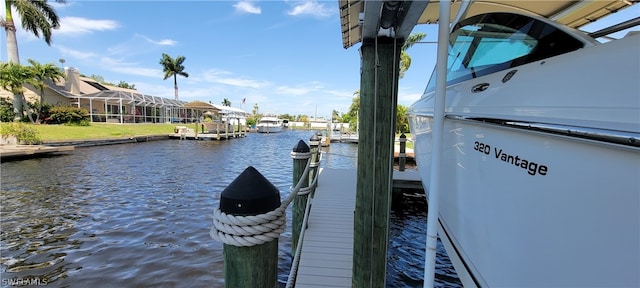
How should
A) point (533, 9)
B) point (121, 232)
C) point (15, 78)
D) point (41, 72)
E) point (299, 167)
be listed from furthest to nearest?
point (41, 72), point (15, 78), point (121, 232), point (533, 9), point (299, 167)

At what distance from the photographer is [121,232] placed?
534 cm

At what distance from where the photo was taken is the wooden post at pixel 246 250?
44.1 inches

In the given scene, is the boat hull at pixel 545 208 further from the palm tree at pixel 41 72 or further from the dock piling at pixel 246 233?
the palm tree at pixel 41 72

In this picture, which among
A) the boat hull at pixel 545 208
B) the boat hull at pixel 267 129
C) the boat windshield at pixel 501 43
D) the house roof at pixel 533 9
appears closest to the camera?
the boat hull at pixel 545 208

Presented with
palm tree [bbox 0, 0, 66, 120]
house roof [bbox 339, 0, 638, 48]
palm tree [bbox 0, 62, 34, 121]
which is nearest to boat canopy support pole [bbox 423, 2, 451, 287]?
house roof [bbox 339, 0, 638, 48]

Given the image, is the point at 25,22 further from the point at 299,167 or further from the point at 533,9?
the point at 533,9

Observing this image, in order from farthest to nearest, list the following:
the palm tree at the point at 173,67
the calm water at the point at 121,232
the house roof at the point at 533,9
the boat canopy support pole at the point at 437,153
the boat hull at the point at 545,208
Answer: the palm tree at the point at 173,67
the calm water at the point at 121,232
the house roof at the point at 533,9
the boat canopy support pole at the point at 437,153
the boat hull at the point at 545,208

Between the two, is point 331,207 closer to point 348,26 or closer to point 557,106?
point 348,26

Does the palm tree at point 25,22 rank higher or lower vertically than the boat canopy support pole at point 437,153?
higher

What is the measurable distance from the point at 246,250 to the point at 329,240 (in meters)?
2.82

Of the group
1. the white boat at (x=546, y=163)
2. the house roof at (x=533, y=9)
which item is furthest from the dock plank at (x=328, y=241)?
the house roof at (x=533, y=9)

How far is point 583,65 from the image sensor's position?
1237 millimetres

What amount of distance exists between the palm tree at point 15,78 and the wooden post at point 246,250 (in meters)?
27.5

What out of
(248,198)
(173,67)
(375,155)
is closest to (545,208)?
(375,155)
